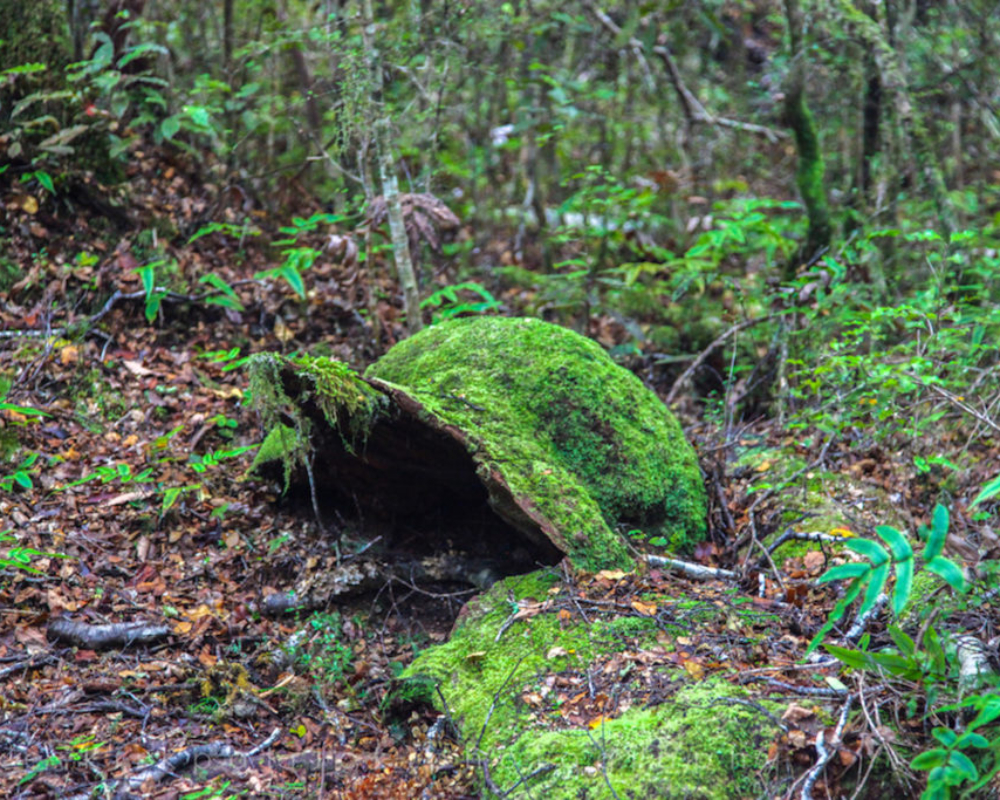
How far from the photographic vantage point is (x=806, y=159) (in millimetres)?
7086

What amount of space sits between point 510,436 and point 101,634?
2261 mm

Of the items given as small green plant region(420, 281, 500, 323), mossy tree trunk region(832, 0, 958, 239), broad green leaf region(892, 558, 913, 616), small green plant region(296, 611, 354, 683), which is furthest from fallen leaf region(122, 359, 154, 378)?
mossy tree trunk region(832, 0, 958, 239)

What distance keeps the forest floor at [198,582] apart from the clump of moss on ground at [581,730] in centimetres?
12

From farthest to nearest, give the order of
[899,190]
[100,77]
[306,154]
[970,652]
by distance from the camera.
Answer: [306,154] < [899,190] < [100,77] < [970,652]

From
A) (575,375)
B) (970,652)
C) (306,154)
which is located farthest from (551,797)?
(306,154)

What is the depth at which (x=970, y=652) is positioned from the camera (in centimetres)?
278

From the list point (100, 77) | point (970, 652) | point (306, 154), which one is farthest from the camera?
point (306, 154)

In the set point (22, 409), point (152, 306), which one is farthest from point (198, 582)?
point (152, 306)

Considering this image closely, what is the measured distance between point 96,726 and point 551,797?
1958mm

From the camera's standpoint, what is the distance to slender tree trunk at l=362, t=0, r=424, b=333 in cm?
584

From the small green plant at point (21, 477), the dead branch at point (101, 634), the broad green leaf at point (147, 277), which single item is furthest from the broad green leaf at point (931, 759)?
the broad green leaf at point (147, 277)

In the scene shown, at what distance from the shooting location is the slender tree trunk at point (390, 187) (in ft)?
19.2

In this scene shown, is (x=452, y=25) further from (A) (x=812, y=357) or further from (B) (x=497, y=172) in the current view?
(A) (x=812, y=357)

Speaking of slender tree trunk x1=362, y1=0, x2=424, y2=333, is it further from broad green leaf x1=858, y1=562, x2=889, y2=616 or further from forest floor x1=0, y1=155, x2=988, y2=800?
broad green leaf x1=858, y1=562, x2=889, y2=616
